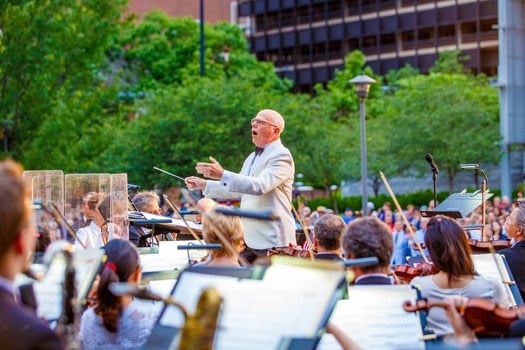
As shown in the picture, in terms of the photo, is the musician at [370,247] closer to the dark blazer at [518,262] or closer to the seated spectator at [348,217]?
the dark blazer at [518,262]

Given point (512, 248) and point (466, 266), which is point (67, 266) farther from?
point (512, 248)

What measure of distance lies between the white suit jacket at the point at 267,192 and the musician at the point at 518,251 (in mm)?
1978

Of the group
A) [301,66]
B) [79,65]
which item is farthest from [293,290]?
[301,66]

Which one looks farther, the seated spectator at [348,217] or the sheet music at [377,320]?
the seated spectator at [348,217]

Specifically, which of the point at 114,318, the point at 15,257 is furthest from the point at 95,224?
A: the point at 15,257

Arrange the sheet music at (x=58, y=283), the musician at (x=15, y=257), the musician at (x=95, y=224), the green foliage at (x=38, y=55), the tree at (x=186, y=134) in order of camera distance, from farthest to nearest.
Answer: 1. the tree at (x=186, y=134)
2. the green foliage at (x=38, y=55)
3. the musician at (x=95, y=224)
4. the sheet music at (x=58, y=283)
5. the musician at (x=15, y=257)

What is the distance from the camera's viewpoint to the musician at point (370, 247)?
643 centimetres

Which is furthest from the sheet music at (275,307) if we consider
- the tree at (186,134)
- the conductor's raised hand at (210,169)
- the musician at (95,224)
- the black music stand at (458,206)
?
the tree at (186,134)

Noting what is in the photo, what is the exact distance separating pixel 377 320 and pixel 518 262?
12.6 ft

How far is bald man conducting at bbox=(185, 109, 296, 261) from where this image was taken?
10000mm

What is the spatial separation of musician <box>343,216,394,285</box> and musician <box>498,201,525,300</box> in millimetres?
3219

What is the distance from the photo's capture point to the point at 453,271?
6.85 meters

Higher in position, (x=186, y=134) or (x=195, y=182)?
(x=186, y=134)

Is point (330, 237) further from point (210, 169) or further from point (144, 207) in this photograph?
point (144, 207)
